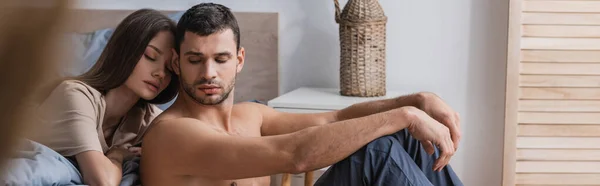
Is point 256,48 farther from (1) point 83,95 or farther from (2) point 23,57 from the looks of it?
(2) point 23,57

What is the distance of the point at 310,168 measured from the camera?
1.70 m

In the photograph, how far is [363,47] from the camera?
8.89 ft

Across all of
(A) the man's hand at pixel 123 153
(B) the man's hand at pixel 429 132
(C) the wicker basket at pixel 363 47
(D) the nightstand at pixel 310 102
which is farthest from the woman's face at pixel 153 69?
(C) the wicker basket at pixel 363 47

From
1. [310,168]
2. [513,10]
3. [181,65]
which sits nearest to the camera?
[310,168]

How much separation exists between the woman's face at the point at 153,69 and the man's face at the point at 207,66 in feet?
0.11

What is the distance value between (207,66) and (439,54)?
1.36 metres

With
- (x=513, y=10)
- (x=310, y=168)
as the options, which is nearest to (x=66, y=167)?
(x=310, y=168)

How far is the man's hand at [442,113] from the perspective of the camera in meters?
1.90

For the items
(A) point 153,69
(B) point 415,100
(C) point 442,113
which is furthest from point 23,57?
(B) point 415,100

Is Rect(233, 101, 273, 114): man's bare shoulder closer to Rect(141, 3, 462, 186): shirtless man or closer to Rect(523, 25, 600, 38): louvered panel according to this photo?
Rect(141, 3, 462, 186): shirtless man

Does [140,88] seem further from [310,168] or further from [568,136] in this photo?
[568,136]

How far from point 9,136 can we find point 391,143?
167 centimetres

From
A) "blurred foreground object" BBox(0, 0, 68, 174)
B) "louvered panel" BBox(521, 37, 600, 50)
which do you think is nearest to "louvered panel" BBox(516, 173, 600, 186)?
"louvered panel" BBox(521, 37, 600, 50)

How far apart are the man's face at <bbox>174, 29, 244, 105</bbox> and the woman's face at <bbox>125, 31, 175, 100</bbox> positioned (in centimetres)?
3
